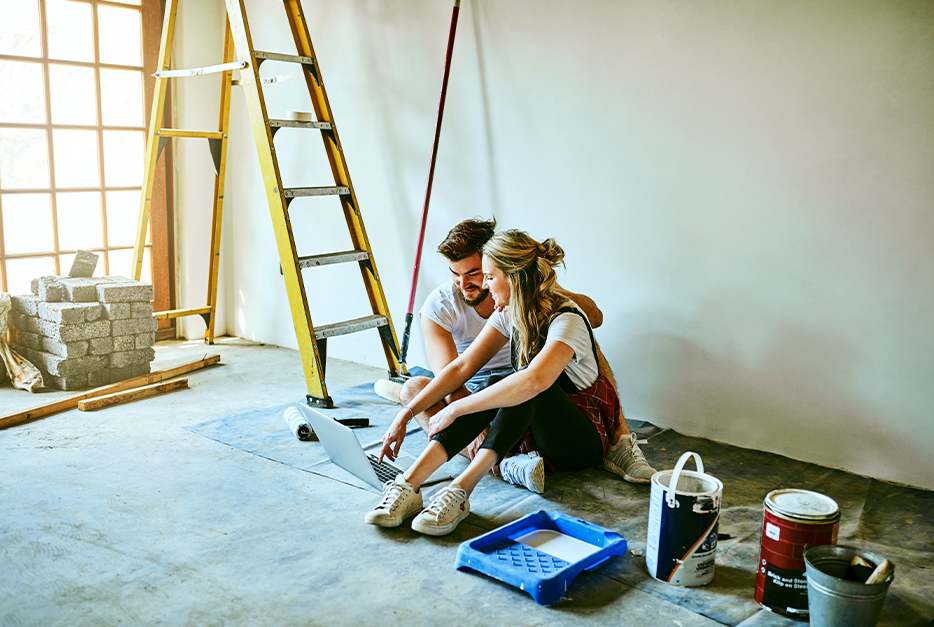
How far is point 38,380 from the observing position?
3846mm

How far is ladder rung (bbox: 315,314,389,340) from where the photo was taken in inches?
143

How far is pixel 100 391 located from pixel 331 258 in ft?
4.32

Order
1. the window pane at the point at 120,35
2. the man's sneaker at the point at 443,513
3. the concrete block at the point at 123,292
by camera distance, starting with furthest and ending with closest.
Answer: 1. the window pane at the point at 120,35
2. the concrete block at the point at 123,292
3. the man's sneaker at the point at 443,513

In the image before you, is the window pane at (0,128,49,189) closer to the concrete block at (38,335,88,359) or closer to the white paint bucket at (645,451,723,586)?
the concrete block at (38,335,88,359)

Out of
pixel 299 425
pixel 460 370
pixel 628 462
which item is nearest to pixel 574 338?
pixel 460 370

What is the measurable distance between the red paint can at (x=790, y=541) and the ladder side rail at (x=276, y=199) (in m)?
2.26

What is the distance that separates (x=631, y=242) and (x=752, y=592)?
5.61 ft

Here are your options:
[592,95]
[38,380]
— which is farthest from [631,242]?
[38,380]

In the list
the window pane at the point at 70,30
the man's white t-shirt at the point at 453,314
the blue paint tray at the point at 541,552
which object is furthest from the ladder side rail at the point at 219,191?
the blue paint tray at the point at 541,552

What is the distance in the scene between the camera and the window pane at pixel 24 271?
431 cm

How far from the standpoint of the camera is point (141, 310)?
4039 mm

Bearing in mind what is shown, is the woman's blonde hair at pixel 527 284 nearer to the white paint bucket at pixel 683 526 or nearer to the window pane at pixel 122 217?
the white paint bucket at pixel 683 526

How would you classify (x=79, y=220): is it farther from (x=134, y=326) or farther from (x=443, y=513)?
(x=443, y=513)

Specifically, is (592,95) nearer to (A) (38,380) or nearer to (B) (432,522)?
(B) (432,522)
